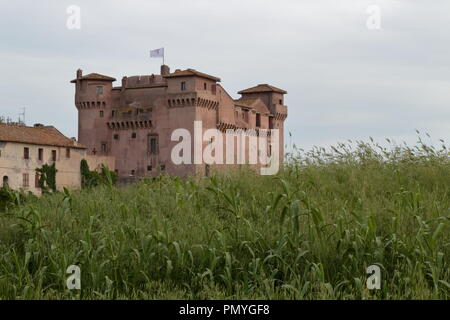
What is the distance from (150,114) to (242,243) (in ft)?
150

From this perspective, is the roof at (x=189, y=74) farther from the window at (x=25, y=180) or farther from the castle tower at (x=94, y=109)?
the window at (x=25, y=180)

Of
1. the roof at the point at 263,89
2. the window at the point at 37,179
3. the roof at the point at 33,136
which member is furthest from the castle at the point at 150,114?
the window at the point at 37,179

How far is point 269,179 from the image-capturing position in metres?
11.4

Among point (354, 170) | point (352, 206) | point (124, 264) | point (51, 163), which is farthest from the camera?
point (51, 163)

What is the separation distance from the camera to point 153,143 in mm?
53406

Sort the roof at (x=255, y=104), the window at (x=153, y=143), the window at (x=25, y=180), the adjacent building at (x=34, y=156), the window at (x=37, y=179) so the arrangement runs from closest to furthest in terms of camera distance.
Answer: the adjacent building at (x=34, y=156), the window at (x=25, y=180), the window at (x=37, y=179), the window at (x=153, y=143), the roof at (x=255, y=104)

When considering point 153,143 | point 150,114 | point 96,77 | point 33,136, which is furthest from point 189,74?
point 33,136

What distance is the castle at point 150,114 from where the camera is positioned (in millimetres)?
51844

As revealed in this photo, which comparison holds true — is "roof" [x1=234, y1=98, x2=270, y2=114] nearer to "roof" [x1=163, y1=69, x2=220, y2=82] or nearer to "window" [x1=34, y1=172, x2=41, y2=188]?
"roof" [x1=163, y1=69, x2=220, y2=82]

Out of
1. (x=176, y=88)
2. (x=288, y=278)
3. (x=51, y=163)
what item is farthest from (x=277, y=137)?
(x=288, y=278)

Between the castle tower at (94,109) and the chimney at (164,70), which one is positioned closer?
the castle tower at (94,109)

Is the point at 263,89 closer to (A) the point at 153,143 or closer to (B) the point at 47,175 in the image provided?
(A) the point at 153,143
